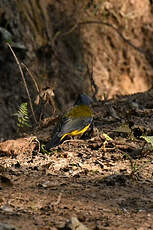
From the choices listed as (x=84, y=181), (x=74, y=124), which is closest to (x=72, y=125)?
(x=74, y=124)

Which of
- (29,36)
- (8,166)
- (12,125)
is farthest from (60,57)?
(8,166)

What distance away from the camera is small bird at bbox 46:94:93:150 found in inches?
165

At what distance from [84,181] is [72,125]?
1.23m

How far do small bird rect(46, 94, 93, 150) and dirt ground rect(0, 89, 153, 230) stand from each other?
0.12m

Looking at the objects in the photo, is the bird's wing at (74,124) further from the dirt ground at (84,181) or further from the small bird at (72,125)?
the dirt ground at (84,181)

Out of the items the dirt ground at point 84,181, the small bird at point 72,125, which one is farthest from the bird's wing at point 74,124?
the dirt ground at point 84,181

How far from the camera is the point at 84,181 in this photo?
133 inches

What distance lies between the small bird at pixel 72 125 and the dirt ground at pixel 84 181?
0.12 metres

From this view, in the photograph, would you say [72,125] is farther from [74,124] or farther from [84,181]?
[84,181]

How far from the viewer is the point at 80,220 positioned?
8.44ft

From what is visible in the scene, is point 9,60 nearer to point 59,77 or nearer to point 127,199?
point 59,77

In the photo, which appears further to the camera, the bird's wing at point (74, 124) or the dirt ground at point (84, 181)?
the bird's wing at point (74, 124)

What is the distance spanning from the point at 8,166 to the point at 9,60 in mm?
4194

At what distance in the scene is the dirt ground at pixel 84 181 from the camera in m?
2.60
